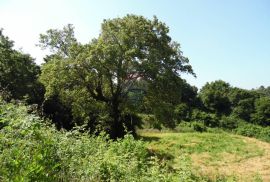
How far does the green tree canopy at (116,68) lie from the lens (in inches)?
717

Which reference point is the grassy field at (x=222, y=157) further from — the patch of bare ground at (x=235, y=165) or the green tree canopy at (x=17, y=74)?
the green tree canopy at (x=17, y=74)

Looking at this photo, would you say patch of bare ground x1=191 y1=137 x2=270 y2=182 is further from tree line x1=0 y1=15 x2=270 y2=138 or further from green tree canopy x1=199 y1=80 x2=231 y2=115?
green tree canopy x1=199 y1=80 x2=231 y2=115

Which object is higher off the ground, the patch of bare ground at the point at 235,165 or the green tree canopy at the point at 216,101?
the green tree canopy at the point at 216,101

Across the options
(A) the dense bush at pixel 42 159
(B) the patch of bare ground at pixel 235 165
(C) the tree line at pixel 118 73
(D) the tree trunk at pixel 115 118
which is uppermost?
(C) the tree line at pixel 118 73

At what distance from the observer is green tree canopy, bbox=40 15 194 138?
18219 mm

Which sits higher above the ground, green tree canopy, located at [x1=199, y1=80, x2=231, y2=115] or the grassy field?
green tree canopy, located at [x1=199, y1=80, x2=231, y2=115]

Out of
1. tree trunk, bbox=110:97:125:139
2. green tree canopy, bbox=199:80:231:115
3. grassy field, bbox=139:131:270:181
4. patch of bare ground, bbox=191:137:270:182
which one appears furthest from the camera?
green tree canopy, bbox=199:80:231:115

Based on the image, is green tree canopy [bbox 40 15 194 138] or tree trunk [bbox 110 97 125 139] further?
tree trunk [bbox 110 97 125 139]

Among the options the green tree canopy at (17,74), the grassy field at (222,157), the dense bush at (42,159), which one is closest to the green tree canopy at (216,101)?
the grassy field at (222,157)

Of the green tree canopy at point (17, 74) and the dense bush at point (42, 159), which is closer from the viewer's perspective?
the dense bush at point (42, 159)

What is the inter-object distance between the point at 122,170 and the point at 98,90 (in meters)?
13.8

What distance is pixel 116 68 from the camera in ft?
61.1

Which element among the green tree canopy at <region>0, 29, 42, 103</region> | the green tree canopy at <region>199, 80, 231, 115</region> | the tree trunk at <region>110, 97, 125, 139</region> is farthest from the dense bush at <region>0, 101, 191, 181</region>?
the green tree canopy at <region>199, 80, 231, 115</region>

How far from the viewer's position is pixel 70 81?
19188 millimetres
